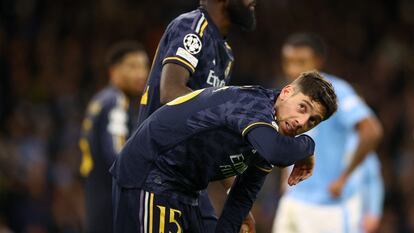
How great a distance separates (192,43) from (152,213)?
997 millimetres

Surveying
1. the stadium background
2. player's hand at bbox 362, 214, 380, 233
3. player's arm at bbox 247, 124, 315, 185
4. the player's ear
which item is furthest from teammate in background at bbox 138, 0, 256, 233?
the stadium background

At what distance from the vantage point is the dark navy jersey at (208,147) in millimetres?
4570

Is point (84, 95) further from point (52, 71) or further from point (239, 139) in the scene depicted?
point (239, 139)

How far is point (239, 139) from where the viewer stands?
473cm

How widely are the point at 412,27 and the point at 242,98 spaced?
11.6 meters

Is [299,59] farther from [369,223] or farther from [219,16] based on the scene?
[219,16]

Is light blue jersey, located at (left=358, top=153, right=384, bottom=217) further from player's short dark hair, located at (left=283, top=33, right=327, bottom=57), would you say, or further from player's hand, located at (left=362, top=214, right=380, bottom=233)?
player's short dark hair, located at (left=283, top=33, right=327, bottom=57)

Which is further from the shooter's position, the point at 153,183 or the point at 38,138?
the point at 38,138

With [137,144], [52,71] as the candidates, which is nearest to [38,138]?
[52,71]

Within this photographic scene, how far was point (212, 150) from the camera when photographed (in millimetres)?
4816

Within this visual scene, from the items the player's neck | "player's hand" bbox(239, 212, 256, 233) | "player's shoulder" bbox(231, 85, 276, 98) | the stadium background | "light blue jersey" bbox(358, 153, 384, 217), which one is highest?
the player's neck

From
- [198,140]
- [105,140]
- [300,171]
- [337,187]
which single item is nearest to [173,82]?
[198,140]

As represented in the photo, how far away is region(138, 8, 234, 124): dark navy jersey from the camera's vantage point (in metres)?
5.32

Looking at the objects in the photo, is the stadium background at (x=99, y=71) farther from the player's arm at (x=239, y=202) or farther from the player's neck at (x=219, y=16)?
the player's arm at (x=239, y=202)
